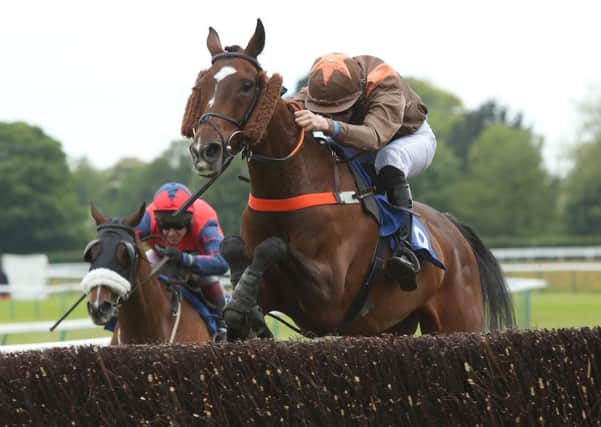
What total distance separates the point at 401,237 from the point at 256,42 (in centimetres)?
138

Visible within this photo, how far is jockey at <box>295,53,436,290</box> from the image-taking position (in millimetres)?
5688

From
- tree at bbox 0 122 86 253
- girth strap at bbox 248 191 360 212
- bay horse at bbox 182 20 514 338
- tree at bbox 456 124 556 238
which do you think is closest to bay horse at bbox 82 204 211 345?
bay horse at bbox 182 20 514 338

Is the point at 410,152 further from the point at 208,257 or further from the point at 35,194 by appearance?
the point at 35,194

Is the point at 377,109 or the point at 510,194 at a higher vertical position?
the point at 377,109

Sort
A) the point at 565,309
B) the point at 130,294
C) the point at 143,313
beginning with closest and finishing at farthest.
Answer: the point at 130,294 < the point at 143,313 < the point at 565,309

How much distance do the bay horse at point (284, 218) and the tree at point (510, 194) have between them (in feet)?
153

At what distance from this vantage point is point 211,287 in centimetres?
770

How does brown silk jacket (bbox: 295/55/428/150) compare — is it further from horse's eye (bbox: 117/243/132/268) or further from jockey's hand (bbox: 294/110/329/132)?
horse's eye (bbox: 117/243/132/268)

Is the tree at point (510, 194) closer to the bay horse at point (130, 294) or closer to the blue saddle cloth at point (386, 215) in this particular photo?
the bay horse at point (130, 294)

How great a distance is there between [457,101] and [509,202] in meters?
31.1

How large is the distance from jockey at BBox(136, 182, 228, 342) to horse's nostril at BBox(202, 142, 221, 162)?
8.39ft

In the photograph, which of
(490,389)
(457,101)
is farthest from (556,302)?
(457,101)

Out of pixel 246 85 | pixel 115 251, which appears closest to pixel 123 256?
pixel 115 251

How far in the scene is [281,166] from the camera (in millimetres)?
5391
